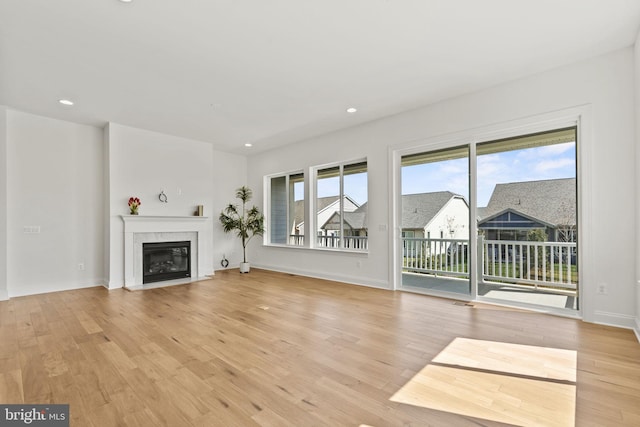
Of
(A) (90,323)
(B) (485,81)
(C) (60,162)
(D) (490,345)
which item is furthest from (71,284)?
(B) (485,81)

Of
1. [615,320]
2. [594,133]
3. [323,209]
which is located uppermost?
[594,133]

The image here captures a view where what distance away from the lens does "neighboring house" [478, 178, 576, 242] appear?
368 cm

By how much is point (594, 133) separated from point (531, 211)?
1059 mm

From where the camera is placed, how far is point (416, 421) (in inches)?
67.2

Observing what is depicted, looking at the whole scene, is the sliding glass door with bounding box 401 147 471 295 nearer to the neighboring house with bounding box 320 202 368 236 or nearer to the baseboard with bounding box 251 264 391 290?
the baseboard with bounding box 251 264 391 290

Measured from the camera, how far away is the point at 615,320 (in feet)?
10.6

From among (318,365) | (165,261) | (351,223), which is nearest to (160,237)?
(165,261)

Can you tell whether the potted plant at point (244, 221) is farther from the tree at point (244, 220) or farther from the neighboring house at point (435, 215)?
the neighboring house at point (435, 215)

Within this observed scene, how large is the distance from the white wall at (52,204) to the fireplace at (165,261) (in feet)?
2.56

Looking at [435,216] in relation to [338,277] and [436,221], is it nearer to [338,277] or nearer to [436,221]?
[436,221]

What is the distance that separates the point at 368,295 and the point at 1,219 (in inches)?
219

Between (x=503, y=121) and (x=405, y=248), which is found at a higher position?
(x=503, y=121)

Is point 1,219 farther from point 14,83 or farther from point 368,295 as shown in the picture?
point 368,295

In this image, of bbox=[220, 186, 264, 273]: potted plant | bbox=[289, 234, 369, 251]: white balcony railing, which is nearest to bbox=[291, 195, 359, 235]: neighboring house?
bbox=[289, 234, 369, 251]: white balcony railing
